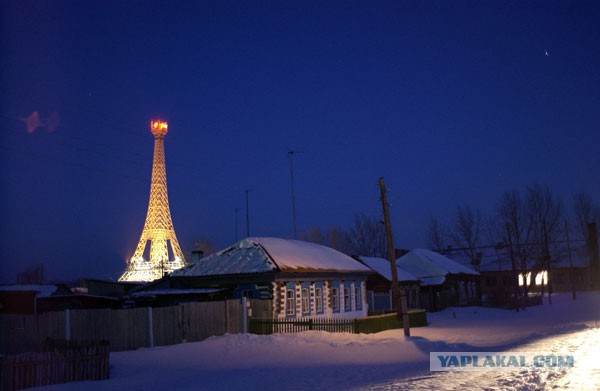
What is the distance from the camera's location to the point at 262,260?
31891 millimetres

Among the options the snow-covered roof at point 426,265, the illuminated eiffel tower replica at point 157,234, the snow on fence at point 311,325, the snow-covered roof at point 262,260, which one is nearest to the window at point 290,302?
the snow-covered roof at point 262,260

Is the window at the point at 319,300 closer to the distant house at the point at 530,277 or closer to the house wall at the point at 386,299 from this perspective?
the house wall at the point at 386,299

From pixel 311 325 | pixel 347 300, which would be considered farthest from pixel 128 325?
pixel 347 300

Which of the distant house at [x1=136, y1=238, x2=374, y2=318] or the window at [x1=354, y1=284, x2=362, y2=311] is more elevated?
the distant house at [x1=136, y1=238, x2=374, y2=318]

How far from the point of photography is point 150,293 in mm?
30672

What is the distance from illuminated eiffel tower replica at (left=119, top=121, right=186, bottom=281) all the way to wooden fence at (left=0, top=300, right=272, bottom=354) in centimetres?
5012

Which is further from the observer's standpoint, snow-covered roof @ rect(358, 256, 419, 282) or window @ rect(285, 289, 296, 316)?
snow-covered roof @ rect(358, 256, 419, 282)

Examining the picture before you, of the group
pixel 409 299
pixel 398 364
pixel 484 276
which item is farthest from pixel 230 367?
pixel 484 276

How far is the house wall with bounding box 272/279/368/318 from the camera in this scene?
31.2 metres

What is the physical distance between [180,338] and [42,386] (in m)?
10.3

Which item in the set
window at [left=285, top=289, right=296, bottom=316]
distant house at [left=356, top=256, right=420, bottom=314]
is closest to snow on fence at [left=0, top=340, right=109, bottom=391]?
window at [left=285, top=289, right=296, bottom=316]

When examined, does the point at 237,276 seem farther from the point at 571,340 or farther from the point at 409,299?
the point at 409,299

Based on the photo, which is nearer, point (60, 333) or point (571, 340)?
point (60, 333)

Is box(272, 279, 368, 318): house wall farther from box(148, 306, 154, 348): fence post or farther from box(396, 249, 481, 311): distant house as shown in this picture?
box(396, 249, 481, 311): distant house
